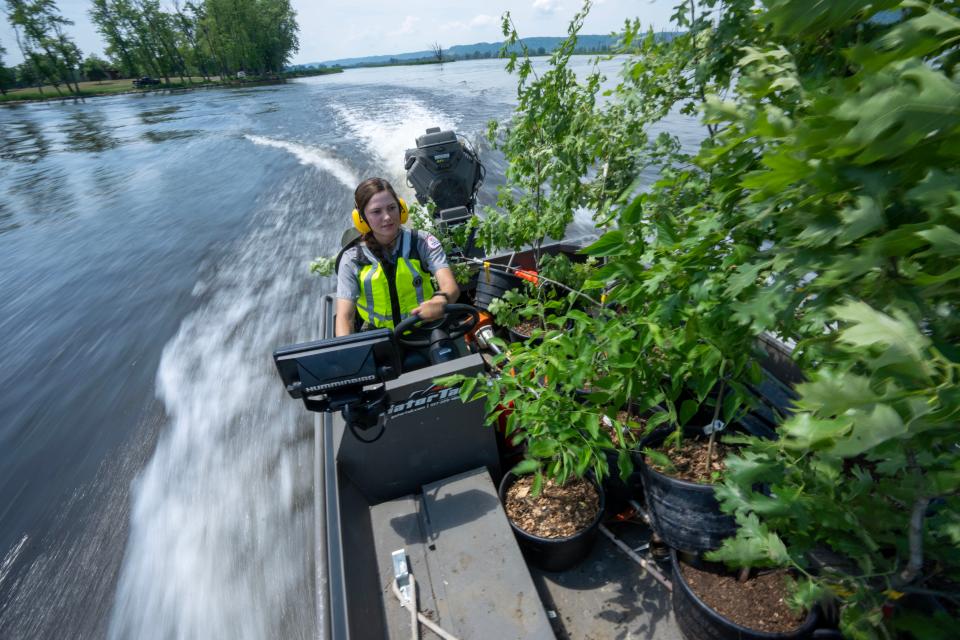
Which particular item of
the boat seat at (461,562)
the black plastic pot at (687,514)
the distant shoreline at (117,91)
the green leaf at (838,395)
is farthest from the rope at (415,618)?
the distant shoreline at (117,91)

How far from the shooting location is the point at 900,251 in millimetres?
647

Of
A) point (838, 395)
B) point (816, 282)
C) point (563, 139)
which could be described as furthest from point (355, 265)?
point (838, 395)

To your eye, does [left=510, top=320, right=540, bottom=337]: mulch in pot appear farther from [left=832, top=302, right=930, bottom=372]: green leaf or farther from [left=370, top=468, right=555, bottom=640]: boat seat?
[left=832, top=302, right=930, bottom=372]: green leaf

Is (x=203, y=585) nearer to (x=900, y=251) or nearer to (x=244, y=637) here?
(x=244, y=637)

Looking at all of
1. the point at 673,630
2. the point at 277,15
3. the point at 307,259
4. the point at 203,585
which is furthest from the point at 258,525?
the point at 277,15

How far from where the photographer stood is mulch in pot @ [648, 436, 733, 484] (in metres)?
2.08

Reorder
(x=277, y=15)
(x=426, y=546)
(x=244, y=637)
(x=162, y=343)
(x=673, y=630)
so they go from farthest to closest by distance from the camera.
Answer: (x=277, y=15), (x=162, y=343), (x=244, y=637), (x=426, y=546), (x=673, y=630)

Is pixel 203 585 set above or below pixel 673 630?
below

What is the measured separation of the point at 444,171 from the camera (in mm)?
5867

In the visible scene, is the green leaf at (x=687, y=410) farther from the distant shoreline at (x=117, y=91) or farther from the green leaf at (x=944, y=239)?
the distant shoreline at (x=117, y=91)

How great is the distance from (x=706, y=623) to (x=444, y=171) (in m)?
5.24

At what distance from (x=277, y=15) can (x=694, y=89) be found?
9045 cm

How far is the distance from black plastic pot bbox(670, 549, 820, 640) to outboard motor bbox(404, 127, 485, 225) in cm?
447

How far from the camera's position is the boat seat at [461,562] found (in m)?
2.12
